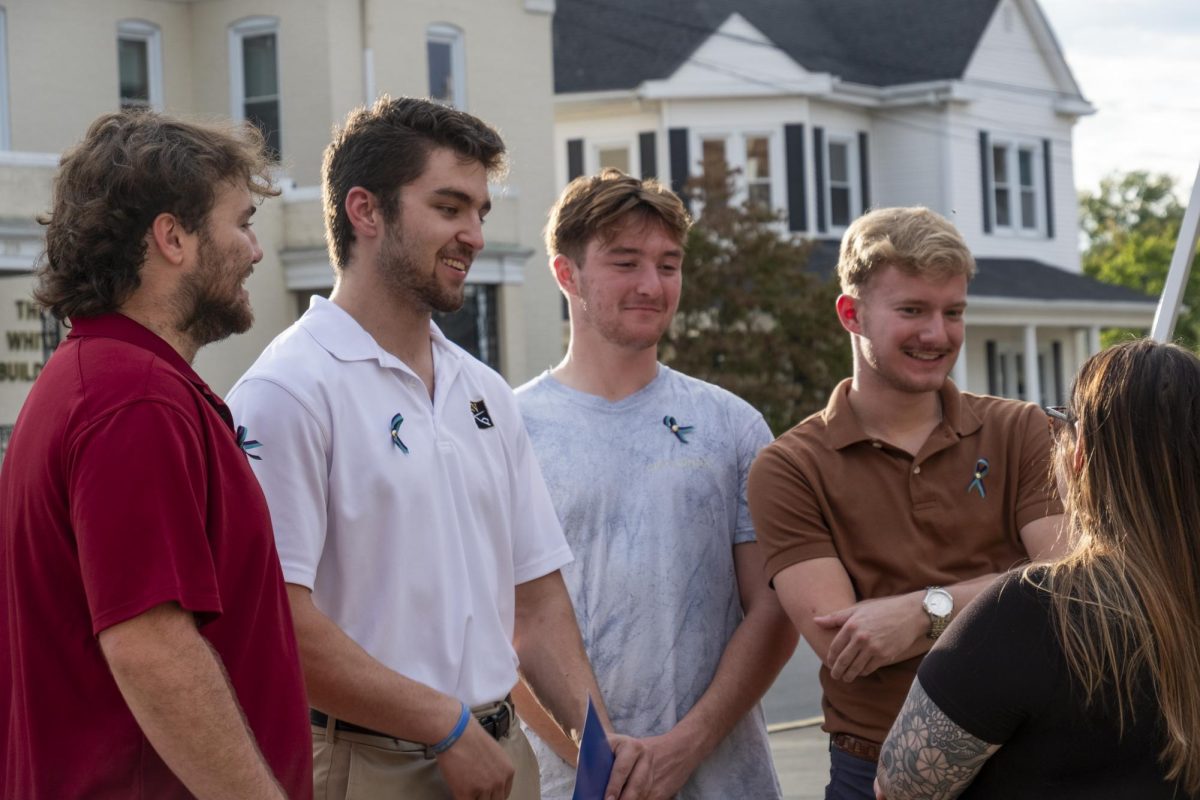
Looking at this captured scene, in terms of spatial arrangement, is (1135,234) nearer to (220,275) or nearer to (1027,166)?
(1027,166)

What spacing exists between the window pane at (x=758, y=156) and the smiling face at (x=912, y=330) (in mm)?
27301

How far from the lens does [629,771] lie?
4.28m

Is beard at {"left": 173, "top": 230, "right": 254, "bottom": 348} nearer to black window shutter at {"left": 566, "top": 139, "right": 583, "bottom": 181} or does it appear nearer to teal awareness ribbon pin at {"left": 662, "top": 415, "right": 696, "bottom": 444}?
teal awareness ribbon pin at {"left": 662, "top": 415, "right": 696, "bottom": 444}

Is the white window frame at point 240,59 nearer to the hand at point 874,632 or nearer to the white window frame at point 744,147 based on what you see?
the white window frame at point 744,147

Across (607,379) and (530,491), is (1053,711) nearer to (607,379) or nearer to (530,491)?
(530,491)

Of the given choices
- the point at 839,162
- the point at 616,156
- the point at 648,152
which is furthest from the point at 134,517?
the point at 839,162

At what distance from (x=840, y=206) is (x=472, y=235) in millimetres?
29543

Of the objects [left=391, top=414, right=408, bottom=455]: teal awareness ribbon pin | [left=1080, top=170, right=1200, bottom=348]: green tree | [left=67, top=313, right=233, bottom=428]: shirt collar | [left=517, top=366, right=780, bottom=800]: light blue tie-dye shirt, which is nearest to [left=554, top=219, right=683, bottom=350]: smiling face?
[left=517, top=366, right=780, bottom=800]: light blue tie-dye shirt

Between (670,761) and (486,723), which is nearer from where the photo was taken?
(486,723)

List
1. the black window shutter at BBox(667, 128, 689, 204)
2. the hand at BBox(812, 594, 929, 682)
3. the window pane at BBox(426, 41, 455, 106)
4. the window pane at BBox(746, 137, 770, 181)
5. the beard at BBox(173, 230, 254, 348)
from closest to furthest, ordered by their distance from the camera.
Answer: the beard at BBox(173, 230, 254, 348)
the hand at BBox(812, 594, 929, 682)
the window pane at BBox(426, 41, 455, 106)
the black window shutter at BBox(667, 128, 689, 204)
the window pane at BBox(746, 137, 770, 181)

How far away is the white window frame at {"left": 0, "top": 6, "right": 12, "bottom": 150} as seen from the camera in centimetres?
2219

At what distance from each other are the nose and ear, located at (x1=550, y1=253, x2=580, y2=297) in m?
0.94

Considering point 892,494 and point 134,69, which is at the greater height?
point 134,69

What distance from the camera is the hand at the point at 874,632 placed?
13.6 ft
